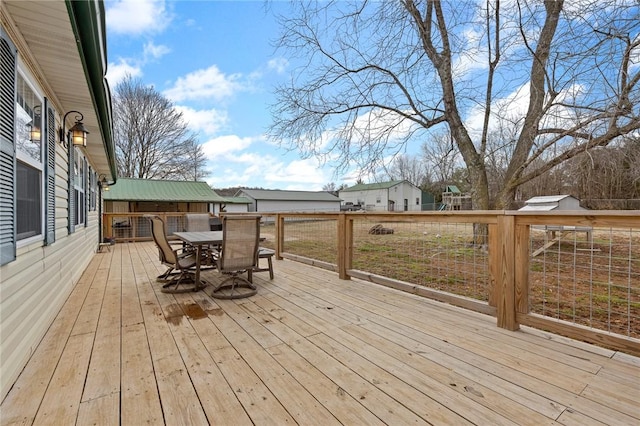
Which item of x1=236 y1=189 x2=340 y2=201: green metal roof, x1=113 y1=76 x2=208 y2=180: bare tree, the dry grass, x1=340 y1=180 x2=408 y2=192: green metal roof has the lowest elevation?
the dry grass

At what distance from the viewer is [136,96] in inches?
722

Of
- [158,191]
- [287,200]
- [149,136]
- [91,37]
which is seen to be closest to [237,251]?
[91,37]

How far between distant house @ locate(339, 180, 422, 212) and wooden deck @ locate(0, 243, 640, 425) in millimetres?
31562

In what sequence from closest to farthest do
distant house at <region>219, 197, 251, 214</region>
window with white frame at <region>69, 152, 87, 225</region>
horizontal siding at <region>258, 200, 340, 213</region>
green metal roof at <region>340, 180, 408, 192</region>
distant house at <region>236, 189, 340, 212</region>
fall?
window with white frame at <region>69, 152, 87, 225</region>
distant house at <region>219, 197, 251, 214</region>
distant house at <region>236, 189, 340, 212</region>
horizontal siding at <region>258, 200, 340, 213</region>
green metal roof at <region>340, 180, 408, 192</region>

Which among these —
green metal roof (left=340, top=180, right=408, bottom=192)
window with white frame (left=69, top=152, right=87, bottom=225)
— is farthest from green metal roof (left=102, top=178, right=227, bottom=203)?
green metal roof (left=340, top=180, right=408, bottom=192)

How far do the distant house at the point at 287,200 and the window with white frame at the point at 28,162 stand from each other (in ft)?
76.3

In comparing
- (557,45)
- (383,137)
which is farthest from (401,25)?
(557,45)

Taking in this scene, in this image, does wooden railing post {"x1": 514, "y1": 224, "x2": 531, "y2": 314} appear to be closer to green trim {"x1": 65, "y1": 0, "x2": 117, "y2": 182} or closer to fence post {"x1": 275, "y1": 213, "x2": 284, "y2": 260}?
green trim {"x1": 65, "y1": 0, "x2": 117, "y2": 182}

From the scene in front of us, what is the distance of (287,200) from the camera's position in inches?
1150

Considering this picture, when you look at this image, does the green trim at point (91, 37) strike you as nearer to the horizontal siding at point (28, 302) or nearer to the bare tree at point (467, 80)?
the horizontal siding at point (28, 302)

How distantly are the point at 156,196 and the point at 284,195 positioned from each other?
52.5 ft

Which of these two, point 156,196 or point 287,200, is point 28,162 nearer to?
point 156,196

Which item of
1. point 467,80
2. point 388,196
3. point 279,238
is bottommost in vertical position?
point 279,238

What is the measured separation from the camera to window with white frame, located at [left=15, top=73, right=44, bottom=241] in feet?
6.98
